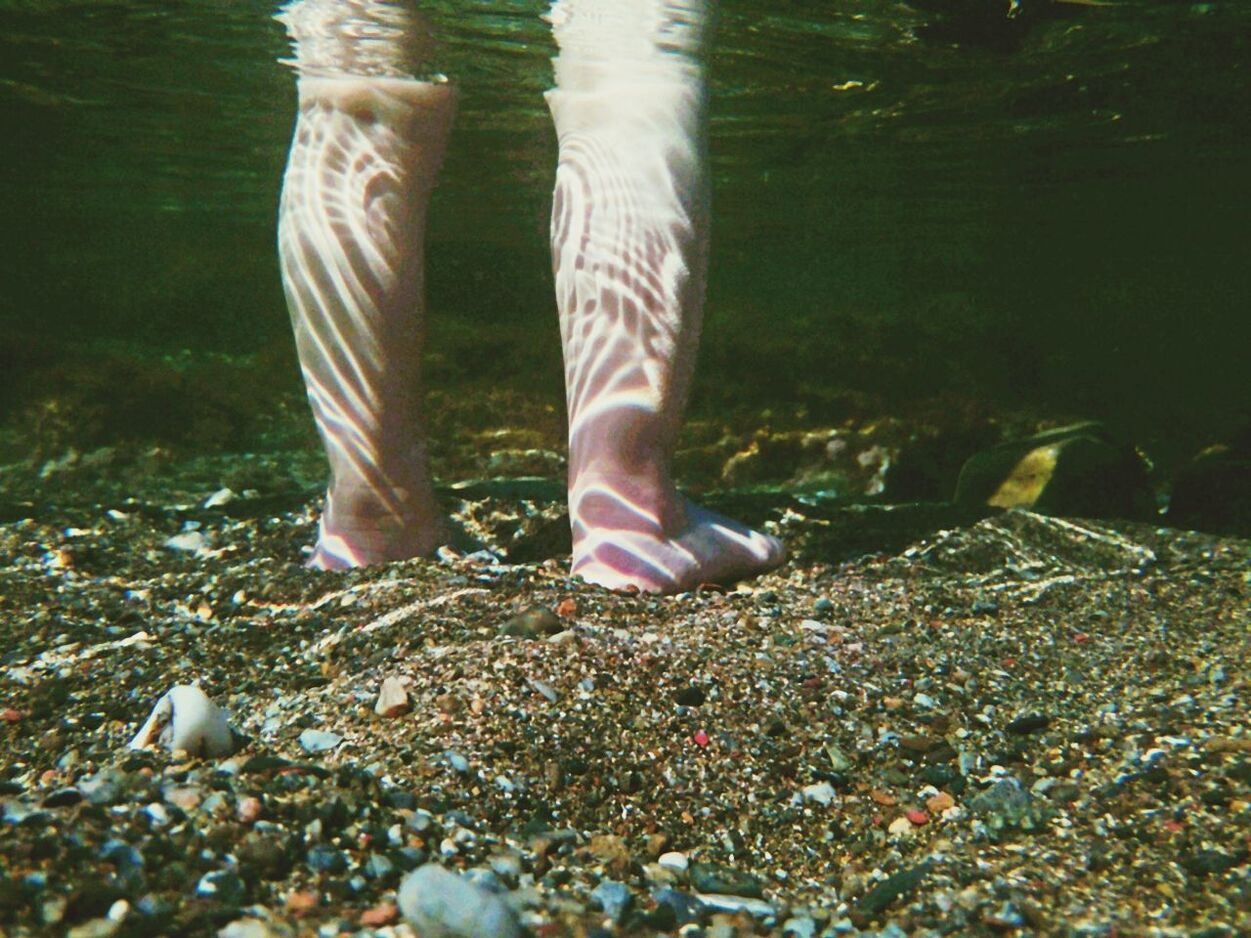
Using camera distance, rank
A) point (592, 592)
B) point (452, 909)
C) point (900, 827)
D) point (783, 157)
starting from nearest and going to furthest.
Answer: point (452, 909) < point (900, 827) < point (592, 592) < point (783, 157)

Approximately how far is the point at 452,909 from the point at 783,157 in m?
17.1

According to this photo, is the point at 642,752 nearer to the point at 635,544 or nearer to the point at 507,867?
the point at 507,867

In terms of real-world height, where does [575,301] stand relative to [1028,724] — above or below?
above

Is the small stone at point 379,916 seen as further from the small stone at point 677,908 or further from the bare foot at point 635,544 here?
the bare foot at point 635,544

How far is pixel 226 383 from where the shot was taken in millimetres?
11109

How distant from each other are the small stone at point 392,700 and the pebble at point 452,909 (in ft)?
3.08

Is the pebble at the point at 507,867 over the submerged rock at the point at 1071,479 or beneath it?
over

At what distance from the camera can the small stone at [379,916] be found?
4.95 ft

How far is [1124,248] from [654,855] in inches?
1476

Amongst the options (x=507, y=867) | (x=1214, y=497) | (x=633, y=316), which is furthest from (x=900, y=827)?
(x=1214, y=497)

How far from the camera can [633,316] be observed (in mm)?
3715

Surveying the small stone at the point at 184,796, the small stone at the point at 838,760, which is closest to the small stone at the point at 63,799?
the small stone at the point at 184,796

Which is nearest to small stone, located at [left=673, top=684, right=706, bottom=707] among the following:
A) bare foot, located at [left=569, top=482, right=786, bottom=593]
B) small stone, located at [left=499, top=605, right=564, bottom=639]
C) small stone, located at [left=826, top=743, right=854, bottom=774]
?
small stone, located at [left=826, top=743, right=854, bottom=774]

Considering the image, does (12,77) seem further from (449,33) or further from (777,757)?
(777,757)
